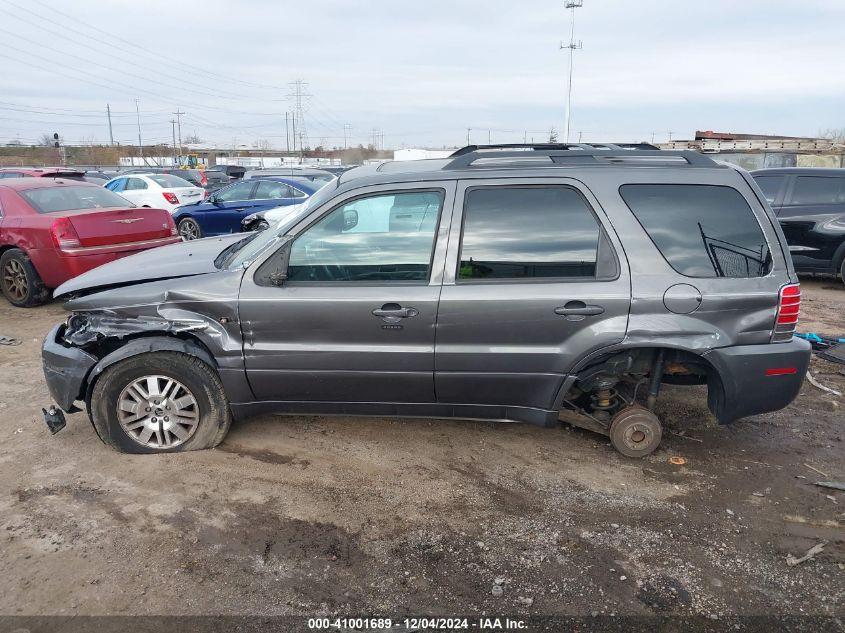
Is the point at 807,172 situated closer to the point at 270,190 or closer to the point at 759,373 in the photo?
the point at 759,373

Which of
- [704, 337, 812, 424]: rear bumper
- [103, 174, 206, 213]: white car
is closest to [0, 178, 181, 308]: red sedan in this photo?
[704, 337, 812, 424]: rear bumper

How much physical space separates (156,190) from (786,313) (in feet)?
50.7

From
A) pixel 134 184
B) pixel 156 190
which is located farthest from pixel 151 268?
pixel 134 184

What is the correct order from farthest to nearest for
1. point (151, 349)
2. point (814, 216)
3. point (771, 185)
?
point (771, 185) < point (814, 216) < point (151, 349)

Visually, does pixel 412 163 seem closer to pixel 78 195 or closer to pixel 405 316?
pixel 405 316

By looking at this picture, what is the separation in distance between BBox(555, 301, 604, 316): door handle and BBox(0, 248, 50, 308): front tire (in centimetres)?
679

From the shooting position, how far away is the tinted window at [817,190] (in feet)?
28.2

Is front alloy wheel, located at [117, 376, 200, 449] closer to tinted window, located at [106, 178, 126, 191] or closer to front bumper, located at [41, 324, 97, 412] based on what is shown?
front bumper, located at [41, 324, 97, 412]

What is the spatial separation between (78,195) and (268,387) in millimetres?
5885

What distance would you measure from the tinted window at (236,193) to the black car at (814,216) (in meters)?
9.28

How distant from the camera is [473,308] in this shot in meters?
3.35

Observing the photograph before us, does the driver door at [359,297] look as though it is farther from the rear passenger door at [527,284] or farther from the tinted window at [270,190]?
the tinted window at [270,190]

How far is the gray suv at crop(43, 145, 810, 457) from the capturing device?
3334mm

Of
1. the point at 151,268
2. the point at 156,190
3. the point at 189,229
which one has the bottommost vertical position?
the point at 189,229
